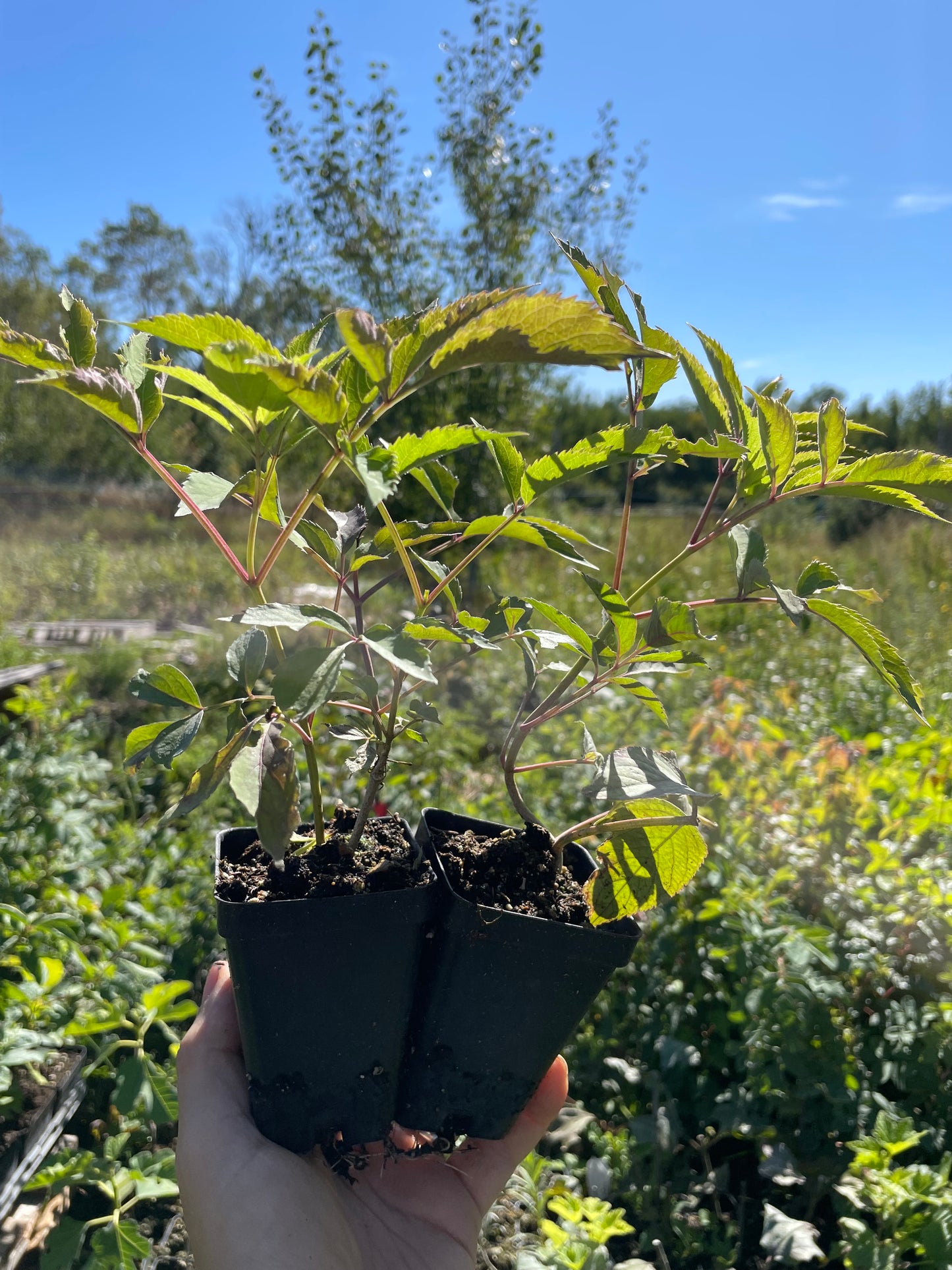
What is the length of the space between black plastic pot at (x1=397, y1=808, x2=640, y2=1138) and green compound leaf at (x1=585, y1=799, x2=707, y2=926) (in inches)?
1.3

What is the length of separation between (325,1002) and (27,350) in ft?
1.93

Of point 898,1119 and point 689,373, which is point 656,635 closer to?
point 689,373

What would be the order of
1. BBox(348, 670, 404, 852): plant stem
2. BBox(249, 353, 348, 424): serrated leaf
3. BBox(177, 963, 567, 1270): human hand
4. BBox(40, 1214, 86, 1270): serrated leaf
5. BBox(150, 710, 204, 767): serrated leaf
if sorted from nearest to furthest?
BBox(249, 353, 348, 424): serrated leaf → BBox(150, 710, 204, 767): serrated leaf → BBox(348, 670, 404, 852): plant stem → BBox(177, 963, 567, 1270): human hand → BBox(40, 1214, 86, 1270): serrated leaf

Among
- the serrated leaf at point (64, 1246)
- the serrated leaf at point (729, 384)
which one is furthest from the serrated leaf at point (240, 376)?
the serrated leaf at point (64, 1246)

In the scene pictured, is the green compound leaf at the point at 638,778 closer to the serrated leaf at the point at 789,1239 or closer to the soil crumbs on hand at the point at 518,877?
the soil crumbs on hand at the point at 518,877

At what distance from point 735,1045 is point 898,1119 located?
12.1 inches

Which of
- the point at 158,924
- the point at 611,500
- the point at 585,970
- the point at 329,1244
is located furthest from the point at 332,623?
the point at 611,500

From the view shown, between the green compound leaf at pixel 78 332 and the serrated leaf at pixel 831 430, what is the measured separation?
0.55m

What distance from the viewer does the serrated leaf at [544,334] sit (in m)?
0.48

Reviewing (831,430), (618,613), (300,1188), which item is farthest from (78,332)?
(300,1188)

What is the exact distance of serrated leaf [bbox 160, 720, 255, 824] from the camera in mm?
594

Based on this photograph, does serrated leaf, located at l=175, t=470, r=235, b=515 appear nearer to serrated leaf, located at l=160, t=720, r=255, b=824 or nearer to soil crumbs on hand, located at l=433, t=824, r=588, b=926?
serrated leaf, located at l=160, t=720, r=255, b=824

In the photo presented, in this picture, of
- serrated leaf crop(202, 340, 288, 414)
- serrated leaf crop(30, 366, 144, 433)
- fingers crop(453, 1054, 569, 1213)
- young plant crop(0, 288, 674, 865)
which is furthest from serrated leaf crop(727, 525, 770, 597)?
fingers crop(453, 1054, 569, 1213)

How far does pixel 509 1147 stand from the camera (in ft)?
3.19
